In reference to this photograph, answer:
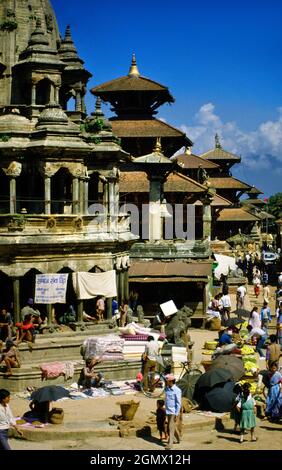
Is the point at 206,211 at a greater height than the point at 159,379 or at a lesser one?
greater

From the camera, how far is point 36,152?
25594 millimetres

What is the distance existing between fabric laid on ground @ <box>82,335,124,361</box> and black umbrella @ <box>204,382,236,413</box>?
5369 mm

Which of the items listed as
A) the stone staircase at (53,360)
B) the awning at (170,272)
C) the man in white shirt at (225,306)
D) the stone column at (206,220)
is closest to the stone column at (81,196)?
the stone staircase at (53,360)

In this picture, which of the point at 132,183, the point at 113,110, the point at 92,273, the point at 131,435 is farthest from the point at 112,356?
the point at 113,110

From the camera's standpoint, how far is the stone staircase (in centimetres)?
2273

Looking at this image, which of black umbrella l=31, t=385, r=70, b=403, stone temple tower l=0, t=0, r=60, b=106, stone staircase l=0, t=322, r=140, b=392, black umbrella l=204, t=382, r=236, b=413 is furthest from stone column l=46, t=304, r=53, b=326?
stone temple tower l=0, t=0, r=60, b=106

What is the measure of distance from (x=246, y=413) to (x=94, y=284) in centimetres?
1011

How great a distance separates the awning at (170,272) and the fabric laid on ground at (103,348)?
8919 mm

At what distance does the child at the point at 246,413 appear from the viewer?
17266mm

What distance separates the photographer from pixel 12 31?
29469mm

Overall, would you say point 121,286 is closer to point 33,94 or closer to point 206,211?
point 33,94

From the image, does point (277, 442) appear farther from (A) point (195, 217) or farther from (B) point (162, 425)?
(A) point (195, 217)

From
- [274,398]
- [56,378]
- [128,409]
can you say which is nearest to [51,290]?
[56,378]

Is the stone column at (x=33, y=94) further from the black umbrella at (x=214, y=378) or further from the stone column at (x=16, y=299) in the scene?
the black umbrella at (x=214, y=378)
